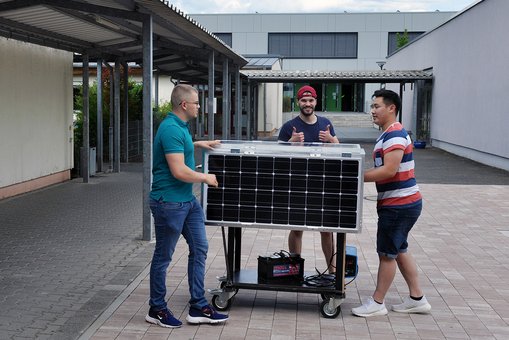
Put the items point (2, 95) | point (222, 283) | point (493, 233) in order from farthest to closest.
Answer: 1. point (2, 95)
2. point (493, 233)
3. point (222, 283)

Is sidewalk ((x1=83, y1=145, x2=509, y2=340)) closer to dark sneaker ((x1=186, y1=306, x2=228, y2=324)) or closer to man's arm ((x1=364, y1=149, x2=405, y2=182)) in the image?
dark sneaker ((x1=186, y1=306, x2=228, y2=324))

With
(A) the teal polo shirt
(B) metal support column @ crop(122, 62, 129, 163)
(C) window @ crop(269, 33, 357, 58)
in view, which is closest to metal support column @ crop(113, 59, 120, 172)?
(B) metal support column @ crop(122, 62, 129, 163)

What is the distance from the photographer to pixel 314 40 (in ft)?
199

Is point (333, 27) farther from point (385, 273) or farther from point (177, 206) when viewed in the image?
point (177, 206)

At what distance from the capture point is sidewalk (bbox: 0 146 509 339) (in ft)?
18.0

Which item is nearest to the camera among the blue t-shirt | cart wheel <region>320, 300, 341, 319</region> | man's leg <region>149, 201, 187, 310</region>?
man's leg <region>149, 201, 187, 310</region>

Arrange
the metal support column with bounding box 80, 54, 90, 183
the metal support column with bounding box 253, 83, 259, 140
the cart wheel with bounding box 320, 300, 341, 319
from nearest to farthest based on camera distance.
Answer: the cart wheel with bounding box 320, 300, 341, 319 → the metal support column with bounding box 80, 54, 90, 183 → the metal support column with bounding box 253, 83, 259, 140

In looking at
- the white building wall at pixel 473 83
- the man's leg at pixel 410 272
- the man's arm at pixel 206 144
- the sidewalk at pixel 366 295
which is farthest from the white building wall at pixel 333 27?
the man's arm at pixel 206 144

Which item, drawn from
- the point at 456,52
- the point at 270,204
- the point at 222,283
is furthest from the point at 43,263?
the point at 456,52

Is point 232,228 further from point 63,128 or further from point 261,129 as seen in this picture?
point 261,129

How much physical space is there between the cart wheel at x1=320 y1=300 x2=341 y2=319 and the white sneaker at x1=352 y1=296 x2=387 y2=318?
15 centimetres

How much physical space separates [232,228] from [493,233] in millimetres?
4994

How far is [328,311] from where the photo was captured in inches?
228

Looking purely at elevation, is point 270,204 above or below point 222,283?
above
